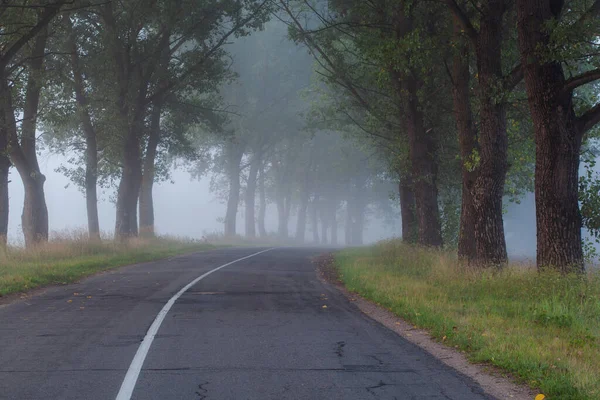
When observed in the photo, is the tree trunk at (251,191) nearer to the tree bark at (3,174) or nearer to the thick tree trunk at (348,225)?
the thick tree trunk at (348,225)

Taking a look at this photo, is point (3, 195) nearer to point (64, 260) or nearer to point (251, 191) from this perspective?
point (64, 260)

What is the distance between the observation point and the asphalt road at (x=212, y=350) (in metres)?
7.34

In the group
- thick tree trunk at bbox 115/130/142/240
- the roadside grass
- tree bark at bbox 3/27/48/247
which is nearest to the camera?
the roadside grass

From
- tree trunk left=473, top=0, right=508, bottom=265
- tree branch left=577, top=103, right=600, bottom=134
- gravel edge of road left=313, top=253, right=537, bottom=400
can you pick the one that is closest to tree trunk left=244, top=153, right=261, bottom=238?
tree trunk left=473, top=0, right=508, bottom=265

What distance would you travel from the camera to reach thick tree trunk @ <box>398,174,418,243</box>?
1143 inches

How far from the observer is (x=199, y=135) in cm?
5472

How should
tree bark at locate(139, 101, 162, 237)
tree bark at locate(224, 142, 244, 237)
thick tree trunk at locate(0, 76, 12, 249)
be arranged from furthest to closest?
tree bark at locate(224, 142, 244, 237) → tree bark at locate(139, 101, 162, 237) → thick tree trunk at locate(0, 76, 12, 249)

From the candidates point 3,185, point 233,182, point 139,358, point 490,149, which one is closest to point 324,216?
point 233,182

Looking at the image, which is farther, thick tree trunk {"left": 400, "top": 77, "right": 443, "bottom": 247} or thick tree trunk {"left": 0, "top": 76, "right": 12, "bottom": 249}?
thick tree trunk {"left": 400, "top": 77, "right": 443, "bottom": 247}

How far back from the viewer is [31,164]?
2661cm

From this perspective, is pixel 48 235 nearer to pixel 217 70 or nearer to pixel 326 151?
pixel 217 70

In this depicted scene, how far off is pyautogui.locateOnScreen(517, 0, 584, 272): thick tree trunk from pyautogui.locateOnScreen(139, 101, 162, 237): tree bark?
2190 centimetres

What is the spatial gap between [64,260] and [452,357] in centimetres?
1634

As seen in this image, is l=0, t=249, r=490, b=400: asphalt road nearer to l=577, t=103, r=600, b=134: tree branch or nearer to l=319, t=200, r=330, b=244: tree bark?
l=577, t=103, r=600, b=134: tree branch
